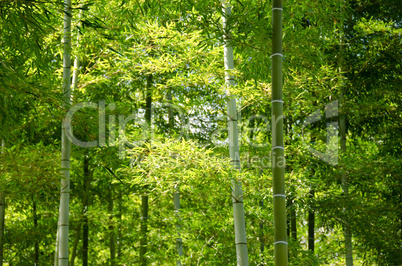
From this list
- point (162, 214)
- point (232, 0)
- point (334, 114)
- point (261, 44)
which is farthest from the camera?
point (162, 214)

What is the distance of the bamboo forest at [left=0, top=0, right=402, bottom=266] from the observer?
3.72m

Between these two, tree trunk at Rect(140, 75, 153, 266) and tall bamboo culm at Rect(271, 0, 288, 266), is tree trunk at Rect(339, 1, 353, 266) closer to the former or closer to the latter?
tree trunk at Rect(140, 75, 153, 266)

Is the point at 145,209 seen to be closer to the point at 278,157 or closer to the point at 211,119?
the point at 211,119

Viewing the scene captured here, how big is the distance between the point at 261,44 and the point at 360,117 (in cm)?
275

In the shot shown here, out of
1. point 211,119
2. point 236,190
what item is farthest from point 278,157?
point 211,119

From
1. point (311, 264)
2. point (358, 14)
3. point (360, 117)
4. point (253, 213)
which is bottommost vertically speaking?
point (311, 264)

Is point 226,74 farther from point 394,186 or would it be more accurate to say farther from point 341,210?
point 394,186

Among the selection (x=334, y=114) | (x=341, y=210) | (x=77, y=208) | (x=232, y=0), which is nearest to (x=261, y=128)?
(x=334, y=114)

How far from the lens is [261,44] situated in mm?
3561

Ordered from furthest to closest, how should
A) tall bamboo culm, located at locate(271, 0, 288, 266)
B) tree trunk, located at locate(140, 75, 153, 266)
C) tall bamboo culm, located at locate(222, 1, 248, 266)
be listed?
tree trunk, located at locate(140, 75, 153, 266) < tall bamboo culm, located at locate(222, 1, 248, 266) < tall bamboo culm, located at locate(271, 0, 288, 266)

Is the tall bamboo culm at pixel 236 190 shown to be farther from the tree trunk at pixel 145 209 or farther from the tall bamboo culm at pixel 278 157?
the tree trunk at pixel 145 209

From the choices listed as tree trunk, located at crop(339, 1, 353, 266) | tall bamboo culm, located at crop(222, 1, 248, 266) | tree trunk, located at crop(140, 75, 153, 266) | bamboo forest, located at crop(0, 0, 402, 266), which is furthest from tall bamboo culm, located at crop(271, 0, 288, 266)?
tree trunk, located at crop(140, 75, 153, 266)

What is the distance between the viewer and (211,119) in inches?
261

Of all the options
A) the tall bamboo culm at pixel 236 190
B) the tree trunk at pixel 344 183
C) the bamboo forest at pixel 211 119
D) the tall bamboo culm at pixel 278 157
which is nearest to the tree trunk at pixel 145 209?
the bamboo forest at pixel 211 119
